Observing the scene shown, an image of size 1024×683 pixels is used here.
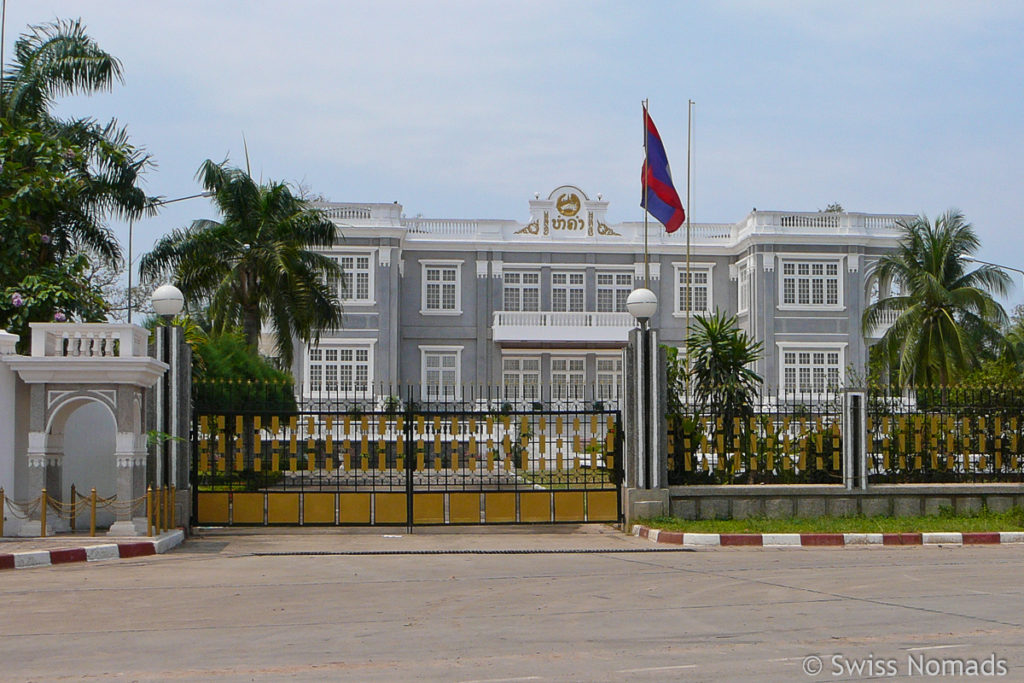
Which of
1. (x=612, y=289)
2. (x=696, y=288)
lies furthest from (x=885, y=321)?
(x=612, y=289)

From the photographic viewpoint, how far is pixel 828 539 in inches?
609

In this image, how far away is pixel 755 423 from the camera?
686 inches

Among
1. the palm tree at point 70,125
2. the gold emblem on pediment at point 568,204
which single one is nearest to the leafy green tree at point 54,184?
the palm tree at point 70,125

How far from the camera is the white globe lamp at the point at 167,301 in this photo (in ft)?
53.3

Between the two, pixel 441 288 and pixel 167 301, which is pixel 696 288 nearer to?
pixel 441 288

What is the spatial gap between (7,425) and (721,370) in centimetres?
1019

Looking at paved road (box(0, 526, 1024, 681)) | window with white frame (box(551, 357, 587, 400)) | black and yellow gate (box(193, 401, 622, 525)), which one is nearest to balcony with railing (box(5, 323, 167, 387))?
black and yellow gate (box(193, 401, 622, 525))

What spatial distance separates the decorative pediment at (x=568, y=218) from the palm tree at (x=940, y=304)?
1390 centimetres

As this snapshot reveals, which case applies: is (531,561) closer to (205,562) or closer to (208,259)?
(205,562)

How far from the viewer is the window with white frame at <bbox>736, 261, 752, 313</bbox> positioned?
4553 centimetres

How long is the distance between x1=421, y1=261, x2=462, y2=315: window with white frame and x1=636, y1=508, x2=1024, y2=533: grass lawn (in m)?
29.6

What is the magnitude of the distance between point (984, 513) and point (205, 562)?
1128 cm

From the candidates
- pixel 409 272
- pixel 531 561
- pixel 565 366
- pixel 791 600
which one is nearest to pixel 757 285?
pixel 565 366

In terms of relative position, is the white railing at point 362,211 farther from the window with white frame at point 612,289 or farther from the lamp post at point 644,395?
the lamp post at point 644,395
